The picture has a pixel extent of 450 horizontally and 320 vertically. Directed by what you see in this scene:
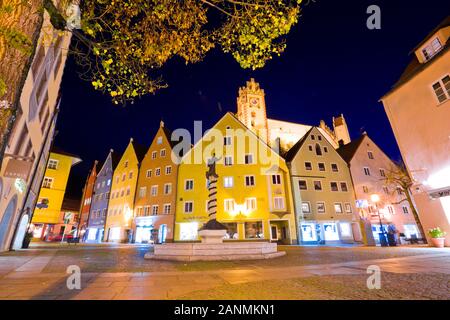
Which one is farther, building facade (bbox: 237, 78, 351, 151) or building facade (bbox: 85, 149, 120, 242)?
building facade (bbox: 237, 78, 351, 151)

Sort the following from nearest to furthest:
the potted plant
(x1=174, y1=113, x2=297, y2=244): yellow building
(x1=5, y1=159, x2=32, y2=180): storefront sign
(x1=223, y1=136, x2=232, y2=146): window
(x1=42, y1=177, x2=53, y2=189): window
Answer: (x1=5, y1=159, x2=32, y2=180): storefront sign < the potted plant < (x1=174, y1=113, x2=297, y2=244): yellow building < (x1=42, y1=177, x2=53, y2=189): window < (x1=223, y1=136, x2=232, y2=146): window

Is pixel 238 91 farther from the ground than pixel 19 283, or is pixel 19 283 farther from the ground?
pixel 238 91

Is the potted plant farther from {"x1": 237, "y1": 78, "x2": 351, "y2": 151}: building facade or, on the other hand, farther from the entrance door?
{"x1": 237, "y1": 78, "x2": 351, "y2": 151}: building facade

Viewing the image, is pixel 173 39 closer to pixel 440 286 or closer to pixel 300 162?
pixel 440 286

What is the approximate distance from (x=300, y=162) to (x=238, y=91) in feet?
176

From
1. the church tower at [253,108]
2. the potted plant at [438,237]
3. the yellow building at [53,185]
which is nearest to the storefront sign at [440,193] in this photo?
the potted plant at [438,237]

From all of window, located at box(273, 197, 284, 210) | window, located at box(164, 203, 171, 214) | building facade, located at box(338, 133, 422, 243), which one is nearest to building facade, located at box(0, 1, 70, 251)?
Result: window, located at box(164, 203, 171, 214)

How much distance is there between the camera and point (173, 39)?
734 cm

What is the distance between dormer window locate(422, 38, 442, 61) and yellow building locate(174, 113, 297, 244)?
18573 millimetres

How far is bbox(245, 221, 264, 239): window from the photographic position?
29267 mm

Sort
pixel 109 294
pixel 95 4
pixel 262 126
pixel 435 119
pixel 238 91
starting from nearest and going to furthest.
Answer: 1. pixel 109 294
2. pixel 95 4
3. pixel 435 119
4. pixel 262 126
5. pixel 238 91

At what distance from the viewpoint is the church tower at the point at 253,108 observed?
67.6 m

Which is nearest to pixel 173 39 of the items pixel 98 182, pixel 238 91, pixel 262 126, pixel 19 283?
pixel 19 283
